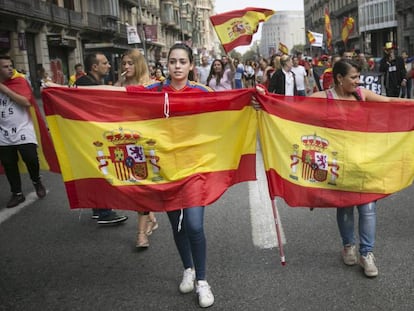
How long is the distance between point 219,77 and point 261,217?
22.1 ft

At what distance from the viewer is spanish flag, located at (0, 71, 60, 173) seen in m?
5.34

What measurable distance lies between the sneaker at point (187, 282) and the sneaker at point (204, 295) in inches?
6.4

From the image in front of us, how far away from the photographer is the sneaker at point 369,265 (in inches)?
147

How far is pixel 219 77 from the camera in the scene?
1169 cm

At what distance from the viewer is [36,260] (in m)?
4.49

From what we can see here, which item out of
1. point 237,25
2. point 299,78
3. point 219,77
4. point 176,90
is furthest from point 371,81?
point 176,90

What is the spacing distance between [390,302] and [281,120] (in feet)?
4.87

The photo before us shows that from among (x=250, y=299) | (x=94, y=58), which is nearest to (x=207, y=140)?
(x=250, y=299)

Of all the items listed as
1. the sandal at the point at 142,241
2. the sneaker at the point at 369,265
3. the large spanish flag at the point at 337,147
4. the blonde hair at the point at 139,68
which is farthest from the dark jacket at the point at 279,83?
the sneaker at the point at 369,265

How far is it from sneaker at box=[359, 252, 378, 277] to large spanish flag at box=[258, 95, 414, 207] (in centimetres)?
43

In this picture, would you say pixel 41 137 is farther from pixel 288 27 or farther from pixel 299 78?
pixel 288 27

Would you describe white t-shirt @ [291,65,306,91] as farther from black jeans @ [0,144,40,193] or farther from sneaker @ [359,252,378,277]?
sneaker @ [359,252,378,277]

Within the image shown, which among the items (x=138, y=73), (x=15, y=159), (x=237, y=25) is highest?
(x=237, y=25)

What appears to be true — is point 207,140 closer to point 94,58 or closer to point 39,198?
point 94,58
